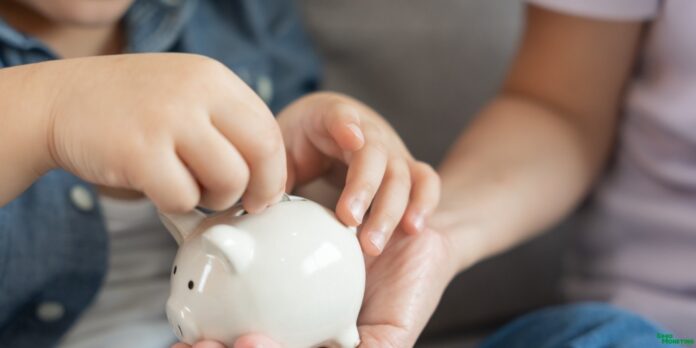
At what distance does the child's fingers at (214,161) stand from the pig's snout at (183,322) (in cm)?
8

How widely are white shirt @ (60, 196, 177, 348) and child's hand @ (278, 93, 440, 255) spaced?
0.18 m

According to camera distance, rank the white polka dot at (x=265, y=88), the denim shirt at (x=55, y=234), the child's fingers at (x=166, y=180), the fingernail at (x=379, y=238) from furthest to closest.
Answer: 1. the white polka dot at (x=265, y=88)
2. the denim shirt at (x=55, y=234)
3. the fingernail at (x=379, y=238)
4. the child's fingers at (x=166, y=180)

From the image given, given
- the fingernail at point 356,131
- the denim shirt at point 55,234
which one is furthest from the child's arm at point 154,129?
the denim shirt at point 55,234

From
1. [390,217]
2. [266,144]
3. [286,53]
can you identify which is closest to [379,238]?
[390,217]

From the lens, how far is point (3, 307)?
2.16 feet

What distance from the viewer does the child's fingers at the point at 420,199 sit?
0.57 metres

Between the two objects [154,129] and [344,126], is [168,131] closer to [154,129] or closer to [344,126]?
[154,129]

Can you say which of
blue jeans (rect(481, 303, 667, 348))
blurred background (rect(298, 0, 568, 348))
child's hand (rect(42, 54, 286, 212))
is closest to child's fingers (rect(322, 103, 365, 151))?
child's hand (rect(42, 54, 286, 212))

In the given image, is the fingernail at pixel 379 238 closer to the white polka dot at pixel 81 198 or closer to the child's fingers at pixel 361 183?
the child's fingers at pixel 361 183

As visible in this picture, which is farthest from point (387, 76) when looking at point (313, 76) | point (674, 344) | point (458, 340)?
point (674, 344)

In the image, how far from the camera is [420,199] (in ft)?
1.87

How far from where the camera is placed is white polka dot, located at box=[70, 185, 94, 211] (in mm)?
694

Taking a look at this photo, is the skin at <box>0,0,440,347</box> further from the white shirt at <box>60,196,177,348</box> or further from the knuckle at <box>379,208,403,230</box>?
the white shirt at <box>60,196,177,348</box>

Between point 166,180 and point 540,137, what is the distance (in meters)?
0.42
